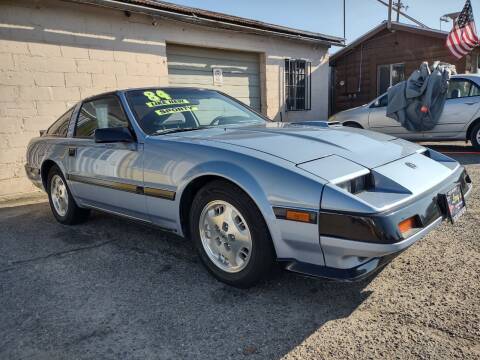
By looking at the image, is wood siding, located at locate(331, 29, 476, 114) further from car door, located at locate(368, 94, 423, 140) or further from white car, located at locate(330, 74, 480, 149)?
white car, located at locate(330, 74, 480, 149)

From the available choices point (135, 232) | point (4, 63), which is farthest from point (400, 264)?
point (4, 63)

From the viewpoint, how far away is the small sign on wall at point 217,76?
860 centimetres

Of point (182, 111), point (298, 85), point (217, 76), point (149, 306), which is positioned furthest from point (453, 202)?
point (298, 85)

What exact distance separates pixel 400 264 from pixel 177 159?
69.6 inches

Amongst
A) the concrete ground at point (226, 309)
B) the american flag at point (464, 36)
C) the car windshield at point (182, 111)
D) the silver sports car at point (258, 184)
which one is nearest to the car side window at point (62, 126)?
the silver sports car at point (258, 184)

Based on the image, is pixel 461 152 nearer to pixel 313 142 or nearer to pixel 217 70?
pixel 217 70

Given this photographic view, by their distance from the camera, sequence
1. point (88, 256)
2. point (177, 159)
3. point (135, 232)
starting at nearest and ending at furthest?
point (177, 159) → point (88, 256) → point (135, 232)

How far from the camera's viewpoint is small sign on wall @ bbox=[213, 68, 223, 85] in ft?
28.2

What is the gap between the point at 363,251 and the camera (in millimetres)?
2000

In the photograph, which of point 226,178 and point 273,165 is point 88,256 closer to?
point 226,178

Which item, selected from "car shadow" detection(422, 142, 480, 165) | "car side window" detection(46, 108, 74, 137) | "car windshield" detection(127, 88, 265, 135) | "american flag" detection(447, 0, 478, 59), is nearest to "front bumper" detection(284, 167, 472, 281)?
"car windshield" detection(127, 88, 265, 135)

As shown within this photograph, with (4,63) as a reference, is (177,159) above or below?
below

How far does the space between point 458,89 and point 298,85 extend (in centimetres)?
411

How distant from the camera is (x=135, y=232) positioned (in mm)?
4000
